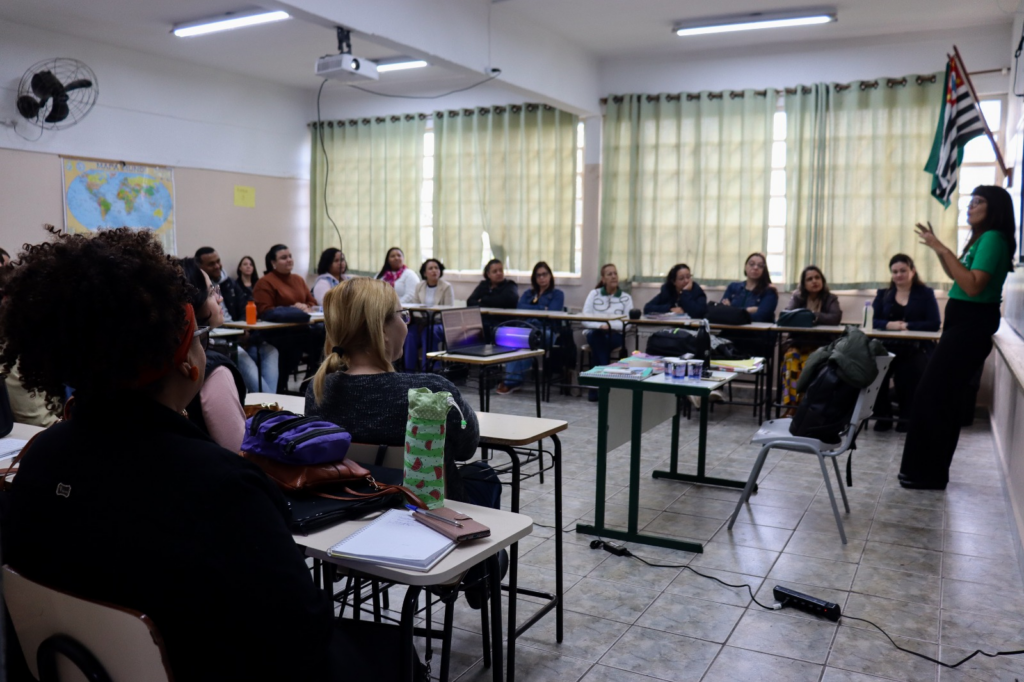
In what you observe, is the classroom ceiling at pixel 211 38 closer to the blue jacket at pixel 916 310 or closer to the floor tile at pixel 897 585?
the blue jacket at pixel 916 310

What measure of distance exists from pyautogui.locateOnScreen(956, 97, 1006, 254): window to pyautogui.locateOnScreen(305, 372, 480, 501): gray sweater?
587cm

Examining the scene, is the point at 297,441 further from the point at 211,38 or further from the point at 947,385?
the point at 211,38

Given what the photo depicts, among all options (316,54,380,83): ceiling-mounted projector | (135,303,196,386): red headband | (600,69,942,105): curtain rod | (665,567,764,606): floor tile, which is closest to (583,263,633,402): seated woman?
(600,69,942,105): curtain rod

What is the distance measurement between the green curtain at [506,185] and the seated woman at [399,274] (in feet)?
1.46

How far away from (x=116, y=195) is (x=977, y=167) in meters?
7.56

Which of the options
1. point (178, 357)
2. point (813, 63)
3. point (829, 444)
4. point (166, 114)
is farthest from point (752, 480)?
point (166, 114)

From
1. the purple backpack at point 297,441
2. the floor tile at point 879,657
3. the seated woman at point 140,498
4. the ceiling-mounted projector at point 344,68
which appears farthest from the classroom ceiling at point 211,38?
the seated woman at point 140,498

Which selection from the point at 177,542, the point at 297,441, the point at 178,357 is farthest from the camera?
the point at 297,441

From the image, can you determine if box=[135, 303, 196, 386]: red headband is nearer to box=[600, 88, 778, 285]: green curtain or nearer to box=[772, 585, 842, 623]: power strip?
box=[772, 585, 842, 623]: power strip

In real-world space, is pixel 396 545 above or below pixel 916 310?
below

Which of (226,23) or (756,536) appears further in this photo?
(226,23)

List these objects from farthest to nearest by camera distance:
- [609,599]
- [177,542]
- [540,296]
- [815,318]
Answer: [540,296] → [815,318] → [609,599] → [177,542]

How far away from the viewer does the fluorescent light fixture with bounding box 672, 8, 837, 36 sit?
20.4ft

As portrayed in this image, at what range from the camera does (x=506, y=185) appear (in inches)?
325
